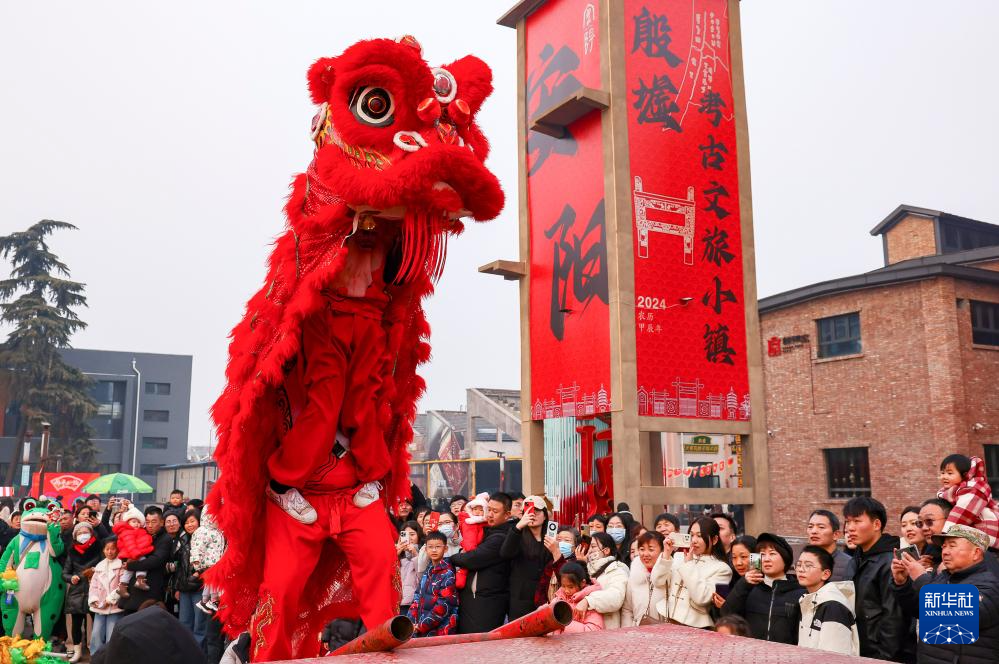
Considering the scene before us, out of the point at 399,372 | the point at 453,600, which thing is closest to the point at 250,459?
the point at 399,372

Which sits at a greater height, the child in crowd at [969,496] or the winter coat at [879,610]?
the child in crowd at [969,496]

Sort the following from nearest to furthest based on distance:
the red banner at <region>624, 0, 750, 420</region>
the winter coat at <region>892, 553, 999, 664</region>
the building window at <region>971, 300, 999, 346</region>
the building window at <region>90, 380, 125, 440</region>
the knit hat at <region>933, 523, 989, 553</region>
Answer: the winter coat at <region>892, 553, 999, 664</region> → the knit hat at <region>933, 523, 989, 553</region> → the red banner at <region>624, 0, 750, 420</region> → the building window at <region>971, 300, 999, 346</region> → the building window at <region>90, 380, 125, 440</region>

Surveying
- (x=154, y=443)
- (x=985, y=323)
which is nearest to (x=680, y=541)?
(x=985, y=323)

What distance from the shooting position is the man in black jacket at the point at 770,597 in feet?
15.4

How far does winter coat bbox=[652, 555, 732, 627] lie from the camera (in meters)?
5.39

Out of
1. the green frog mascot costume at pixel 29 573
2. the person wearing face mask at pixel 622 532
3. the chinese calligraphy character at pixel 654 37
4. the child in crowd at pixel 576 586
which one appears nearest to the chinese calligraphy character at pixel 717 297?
the chinese calligraphy character at pixel 654 37

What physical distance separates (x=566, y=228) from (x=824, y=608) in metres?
8.91

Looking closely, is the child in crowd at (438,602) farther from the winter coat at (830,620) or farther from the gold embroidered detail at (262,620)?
the gold embroidered detail at (262,620)

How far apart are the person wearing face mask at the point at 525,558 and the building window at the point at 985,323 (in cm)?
1661

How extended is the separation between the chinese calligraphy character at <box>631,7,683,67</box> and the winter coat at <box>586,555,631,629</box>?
8.28 metres

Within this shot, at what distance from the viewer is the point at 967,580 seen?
3.90 m

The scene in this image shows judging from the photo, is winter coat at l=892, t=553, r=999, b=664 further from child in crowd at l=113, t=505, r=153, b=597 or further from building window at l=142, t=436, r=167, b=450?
building window at l=142, t=436, r=167, b=450

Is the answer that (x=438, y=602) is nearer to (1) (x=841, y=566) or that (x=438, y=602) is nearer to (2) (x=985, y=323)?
(1) (x=841, y=566)

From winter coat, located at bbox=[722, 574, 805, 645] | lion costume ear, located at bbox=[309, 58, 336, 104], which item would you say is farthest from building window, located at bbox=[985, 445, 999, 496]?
lion costume ear, located at bbox=[309, 58, 336, 104]
